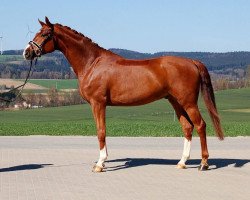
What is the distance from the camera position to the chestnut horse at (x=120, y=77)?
37.1ft

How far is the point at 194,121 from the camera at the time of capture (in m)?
11.5

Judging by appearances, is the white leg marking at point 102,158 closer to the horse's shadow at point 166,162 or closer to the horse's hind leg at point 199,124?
the horse's shadow at point 166,162

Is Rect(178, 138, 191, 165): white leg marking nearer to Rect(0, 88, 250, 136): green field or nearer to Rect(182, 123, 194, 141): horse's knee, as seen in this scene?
Rect(182, 123, 194, 141): horse's knee

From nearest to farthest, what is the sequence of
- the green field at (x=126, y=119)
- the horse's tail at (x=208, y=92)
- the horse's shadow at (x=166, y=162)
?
the horse's tail at (x=208, y=92), the horse's shadow at (x=166, y=162), the green field at (x=126, y=119)

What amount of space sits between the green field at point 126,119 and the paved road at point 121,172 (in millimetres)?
2948

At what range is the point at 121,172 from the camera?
11328 millimetres

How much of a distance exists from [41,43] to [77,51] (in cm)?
67

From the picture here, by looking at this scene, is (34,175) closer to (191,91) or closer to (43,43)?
(43,43)

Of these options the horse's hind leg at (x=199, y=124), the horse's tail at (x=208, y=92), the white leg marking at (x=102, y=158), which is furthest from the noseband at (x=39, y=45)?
the horse's hind leg at (x=199, y=124)

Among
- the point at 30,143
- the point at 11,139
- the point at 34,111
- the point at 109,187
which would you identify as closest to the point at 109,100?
the point at 109,187

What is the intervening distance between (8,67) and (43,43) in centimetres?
6135

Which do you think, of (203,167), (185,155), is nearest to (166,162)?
(185,155)

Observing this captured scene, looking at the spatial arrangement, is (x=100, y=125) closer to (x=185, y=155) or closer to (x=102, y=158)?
(x=102, y=158)

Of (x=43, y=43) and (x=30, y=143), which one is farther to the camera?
(x=30, y=143)
